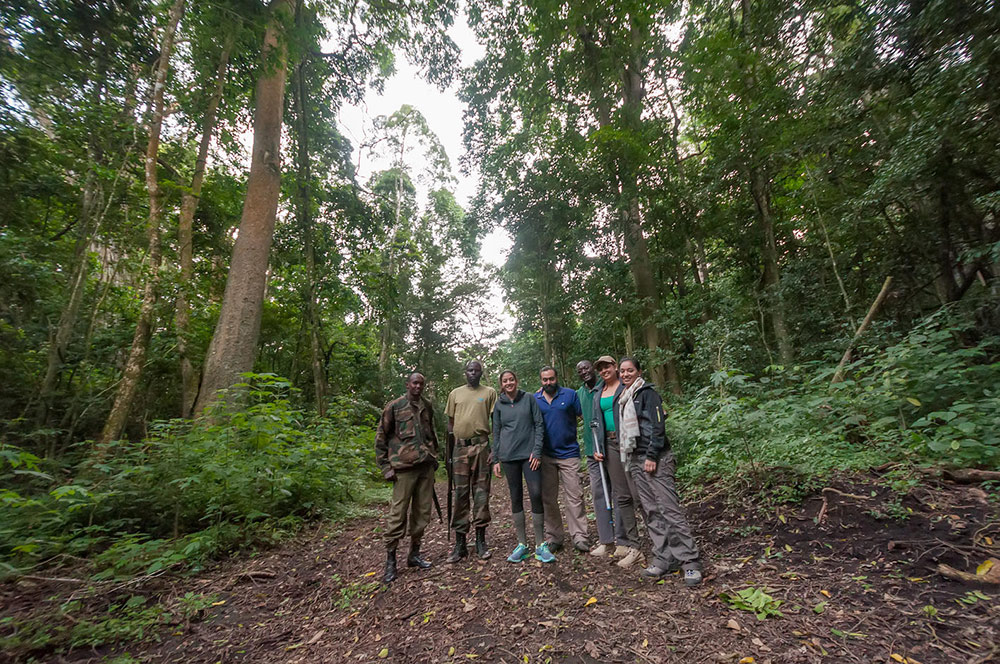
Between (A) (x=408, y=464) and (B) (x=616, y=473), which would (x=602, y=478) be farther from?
(A) (x=408, y=464)

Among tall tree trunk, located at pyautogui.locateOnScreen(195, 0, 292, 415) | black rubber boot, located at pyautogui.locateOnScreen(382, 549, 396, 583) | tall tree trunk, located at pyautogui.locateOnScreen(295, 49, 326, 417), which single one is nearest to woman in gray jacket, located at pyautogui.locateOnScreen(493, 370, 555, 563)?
black rubber boot, located at pyautogui.locateOnScreen(382, 549, 396, 583)

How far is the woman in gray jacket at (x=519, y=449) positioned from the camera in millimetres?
4492

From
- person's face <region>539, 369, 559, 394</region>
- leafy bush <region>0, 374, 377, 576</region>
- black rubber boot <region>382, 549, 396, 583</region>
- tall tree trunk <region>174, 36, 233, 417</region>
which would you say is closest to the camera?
leafy bush <region>0, 374, 377, 576</region>

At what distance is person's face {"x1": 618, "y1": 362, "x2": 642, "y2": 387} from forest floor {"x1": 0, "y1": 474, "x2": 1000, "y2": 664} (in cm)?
185

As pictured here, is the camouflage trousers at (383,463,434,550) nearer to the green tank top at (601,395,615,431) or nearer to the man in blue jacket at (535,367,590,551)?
the man in blue jacket at (535,367,590,551)

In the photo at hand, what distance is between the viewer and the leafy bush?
13.2 ft

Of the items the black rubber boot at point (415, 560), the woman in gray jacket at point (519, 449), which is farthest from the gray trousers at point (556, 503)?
the black rubber boot at point (415, 560)

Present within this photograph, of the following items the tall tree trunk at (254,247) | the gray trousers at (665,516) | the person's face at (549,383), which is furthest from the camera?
the tall tree trunk at (254,247)

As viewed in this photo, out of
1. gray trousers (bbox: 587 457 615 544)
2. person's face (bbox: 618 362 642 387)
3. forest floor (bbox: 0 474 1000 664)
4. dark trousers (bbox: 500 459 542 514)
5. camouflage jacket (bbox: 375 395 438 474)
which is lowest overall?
forest floor (bbox: 0 474 1000 664)

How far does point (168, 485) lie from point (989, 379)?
10174 mm

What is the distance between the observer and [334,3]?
10.1m

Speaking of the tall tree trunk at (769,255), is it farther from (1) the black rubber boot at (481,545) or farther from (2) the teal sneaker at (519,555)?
(1) the black rubber boot at (481,545)

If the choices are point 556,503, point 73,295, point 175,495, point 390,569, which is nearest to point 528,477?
point 556,503

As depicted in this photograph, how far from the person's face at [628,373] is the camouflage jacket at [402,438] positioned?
227 centimetres
